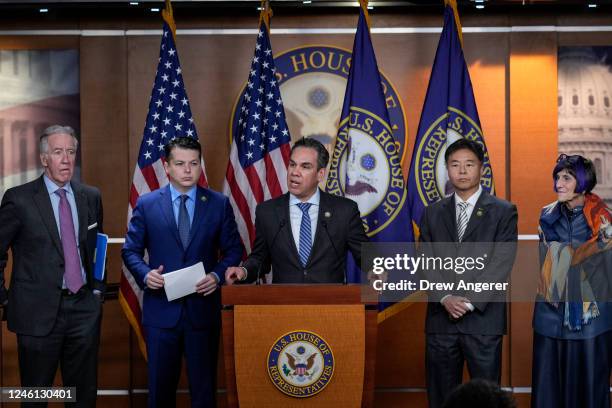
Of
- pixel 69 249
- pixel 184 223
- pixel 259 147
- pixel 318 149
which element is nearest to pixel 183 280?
pixel 184 223

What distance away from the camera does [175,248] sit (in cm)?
491

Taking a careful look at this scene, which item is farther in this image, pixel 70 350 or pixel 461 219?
pixel 461 219

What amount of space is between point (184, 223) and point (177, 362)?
79 centimetres

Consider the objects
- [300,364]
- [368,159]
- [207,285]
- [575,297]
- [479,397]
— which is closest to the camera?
[479,397]

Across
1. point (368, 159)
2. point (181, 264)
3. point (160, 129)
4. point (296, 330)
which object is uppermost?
point (160, 129)

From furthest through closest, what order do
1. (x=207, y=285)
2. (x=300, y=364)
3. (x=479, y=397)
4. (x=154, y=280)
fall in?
(x=207, y=285) → (x=154, y=280) → (x=300, y=364) → (x=479, y=397)

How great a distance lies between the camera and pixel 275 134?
582 cm

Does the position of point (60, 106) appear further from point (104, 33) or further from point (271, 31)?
point (271, 31)

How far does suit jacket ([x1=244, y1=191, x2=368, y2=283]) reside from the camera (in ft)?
15.3

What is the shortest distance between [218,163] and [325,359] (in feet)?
8.81

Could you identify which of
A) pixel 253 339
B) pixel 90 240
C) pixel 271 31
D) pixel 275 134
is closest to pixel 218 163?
pixel 275 134

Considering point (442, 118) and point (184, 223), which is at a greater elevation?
point (442, 118)

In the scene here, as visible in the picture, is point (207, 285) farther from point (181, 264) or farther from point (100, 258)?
point (100, 258)

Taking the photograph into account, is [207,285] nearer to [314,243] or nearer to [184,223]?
[184,223]
